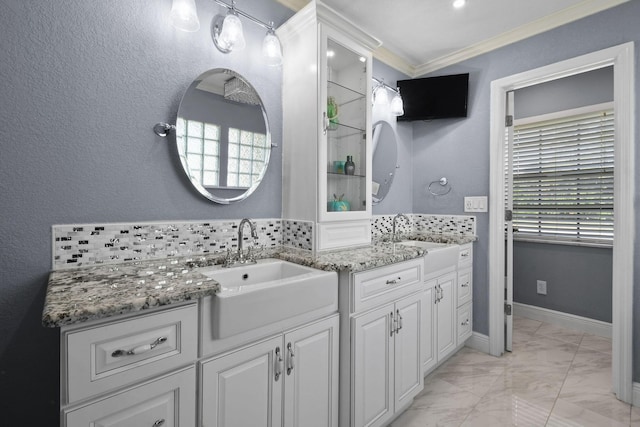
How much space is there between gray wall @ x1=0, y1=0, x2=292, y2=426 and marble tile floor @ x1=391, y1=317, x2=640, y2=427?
1.75 m

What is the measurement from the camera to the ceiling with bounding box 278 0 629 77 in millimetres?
2061

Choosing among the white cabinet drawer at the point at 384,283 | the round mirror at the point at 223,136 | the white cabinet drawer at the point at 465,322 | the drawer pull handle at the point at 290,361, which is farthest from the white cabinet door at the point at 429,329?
the round mirror at the point at 223,136

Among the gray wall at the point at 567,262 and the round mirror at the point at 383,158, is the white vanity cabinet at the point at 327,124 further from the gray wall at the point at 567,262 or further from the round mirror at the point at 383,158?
the gray wall at the point at 567,262

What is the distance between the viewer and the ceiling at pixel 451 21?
2.06m

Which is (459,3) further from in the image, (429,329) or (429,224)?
(429,329)

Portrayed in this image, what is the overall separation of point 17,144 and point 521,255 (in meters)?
4.15

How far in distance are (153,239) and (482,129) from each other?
2.59 meters

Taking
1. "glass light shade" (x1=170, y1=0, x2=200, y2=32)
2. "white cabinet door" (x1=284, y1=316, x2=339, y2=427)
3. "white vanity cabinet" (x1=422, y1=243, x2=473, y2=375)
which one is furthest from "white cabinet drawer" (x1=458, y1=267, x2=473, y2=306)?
"glass light shade" (x1=170, y1=0, x2=200, y2=32)

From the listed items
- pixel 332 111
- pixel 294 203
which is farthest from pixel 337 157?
pixel 294 203

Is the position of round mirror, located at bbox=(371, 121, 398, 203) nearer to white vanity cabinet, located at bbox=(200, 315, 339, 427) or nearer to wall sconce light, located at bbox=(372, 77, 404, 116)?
wall sconce light, located at bbox=(372, 77, 404, 116)

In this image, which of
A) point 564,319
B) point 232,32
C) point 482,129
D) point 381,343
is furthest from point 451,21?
point 564,319

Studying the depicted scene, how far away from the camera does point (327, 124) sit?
1835mm

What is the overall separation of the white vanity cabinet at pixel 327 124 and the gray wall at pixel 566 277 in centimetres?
236

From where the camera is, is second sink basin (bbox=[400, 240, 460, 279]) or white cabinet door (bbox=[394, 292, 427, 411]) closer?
white cabinet door (bbox=[394, 292, 427, 411])
